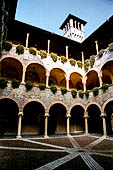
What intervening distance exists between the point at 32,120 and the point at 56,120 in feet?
11.3

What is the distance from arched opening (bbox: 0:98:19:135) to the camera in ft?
47.0

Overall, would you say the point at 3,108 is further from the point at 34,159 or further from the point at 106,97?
the point at 106,97

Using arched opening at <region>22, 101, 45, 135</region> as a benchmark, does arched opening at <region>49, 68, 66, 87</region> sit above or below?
above

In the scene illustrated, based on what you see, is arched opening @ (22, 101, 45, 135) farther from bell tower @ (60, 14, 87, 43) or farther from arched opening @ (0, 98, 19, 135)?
bell tower @ (60, 14, 87, 43)

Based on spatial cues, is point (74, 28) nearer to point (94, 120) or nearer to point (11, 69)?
point (11, 69)

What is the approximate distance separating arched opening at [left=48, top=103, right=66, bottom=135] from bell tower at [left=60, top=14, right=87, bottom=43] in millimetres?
29710

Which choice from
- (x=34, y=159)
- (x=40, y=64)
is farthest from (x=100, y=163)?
(x=40, y=64)

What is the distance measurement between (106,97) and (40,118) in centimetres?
860

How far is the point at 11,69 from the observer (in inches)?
626

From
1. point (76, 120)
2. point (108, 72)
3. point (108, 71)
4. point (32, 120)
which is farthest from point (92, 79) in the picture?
point (32, 120)

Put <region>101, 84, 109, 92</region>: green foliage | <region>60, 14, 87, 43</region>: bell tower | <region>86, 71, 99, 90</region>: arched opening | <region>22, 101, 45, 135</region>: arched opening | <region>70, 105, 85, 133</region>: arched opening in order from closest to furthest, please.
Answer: <region>101, 84, 109, 92</region>: green foliage → <region>22, 101, 45, 135</region>: arched opening → <region>86, 71, 99, 90</region>: arched opening → <region>70, 105, 85, 133</region>: arched opening → <region>60, 14, 87, 43</region>: bell tower

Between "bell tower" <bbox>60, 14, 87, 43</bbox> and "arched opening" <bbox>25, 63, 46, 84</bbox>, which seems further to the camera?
"bell tower" <bbox>60, 14, 87, 43</bbox>

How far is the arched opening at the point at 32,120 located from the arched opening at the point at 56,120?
4.65 ft

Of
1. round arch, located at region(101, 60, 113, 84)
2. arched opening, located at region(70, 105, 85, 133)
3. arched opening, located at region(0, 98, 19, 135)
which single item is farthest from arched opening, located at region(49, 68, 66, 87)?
arched opening, located at region(0, 98, 19, 135)
